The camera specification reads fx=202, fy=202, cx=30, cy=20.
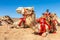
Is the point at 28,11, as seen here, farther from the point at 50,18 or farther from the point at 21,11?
the point at 50,18

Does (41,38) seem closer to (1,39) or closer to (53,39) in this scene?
(53,39)

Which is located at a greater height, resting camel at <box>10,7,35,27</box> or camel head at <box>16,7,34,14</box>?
camel head at <box>16,7,34,14</box>

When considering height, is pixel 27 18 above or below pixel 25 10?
below

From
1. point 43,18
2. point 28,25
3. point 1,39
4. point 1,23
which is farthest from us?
point 1,23

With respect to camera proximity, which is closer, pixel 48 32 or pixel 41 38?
pixel 41 38

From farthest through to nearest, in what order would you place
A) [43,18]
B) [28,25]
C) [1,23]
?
[1,23] → [28,25] → [43,18]

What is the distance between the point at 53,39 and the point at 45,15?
2272mm

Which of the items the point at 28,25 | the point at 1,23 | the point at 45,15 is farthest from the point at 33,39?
the point at 1,23

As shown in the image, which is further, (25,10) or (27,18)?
(25,10)

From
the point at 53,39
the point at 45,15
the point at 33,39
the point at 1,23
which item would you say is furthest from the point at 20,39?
the point at 1,23

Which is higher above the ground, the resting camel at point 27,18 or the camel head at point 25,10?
the camel head at point 25,10

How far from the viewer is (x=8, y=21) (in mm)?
17938

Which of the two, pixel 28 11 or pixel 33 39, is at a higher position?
pixel 28 11

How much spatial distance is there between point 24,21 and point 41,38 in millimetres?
4382
